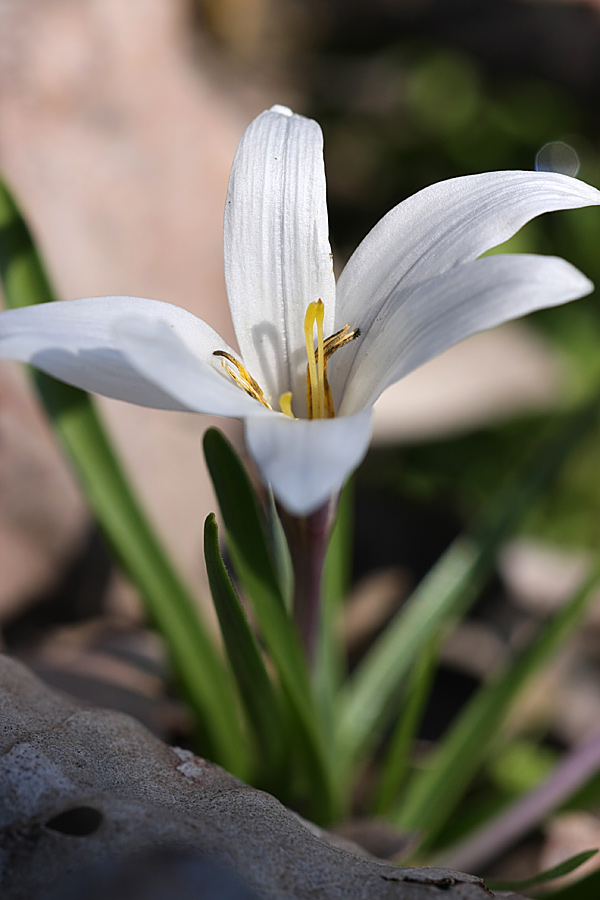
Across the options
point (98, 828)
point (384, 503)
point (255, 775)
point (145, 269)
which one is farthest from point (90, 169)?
point (98, 828)

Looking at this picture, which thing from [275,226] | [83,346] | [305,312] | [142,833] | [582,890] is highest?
[275,226]

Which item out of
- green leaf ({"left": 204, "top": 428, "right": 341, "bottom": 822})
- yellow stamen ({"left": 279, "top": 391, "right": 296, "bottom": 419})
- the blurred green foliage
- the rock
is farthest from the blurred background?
yellow stamen ({"left": 279, "top": 391, "right": 296, "bottom": 419})

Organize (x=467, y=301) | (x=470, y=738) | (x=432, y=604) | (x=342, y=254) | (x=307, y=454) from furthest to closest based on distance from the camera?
1. (x=342, y=254)
2. (x=432, y=604)
3. (x=470, y=738)
4. (x=467, y=301)
5. (x=307, y=454)

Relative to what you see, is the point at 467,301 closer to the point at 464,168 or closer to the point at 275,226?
the point at 275,226

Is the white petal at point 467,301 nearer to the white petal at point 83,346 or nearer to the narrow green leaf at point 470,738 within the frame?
the white petal at point 83,346

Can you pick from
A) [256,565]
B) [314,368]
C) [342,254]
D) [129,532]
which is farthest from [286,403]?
[342,254]

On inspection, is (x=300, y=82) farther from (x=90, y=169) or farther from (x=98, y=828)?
(x=98, y=828)

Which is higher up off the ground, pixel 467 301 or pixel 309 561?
pixel 467 301

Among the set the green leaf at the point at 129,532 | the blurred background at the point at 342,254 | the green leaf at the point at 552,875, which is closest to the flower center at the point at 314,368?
the green leaf at the point at 129,532
